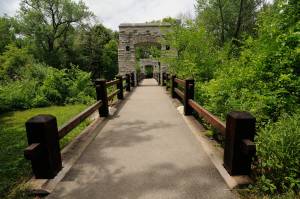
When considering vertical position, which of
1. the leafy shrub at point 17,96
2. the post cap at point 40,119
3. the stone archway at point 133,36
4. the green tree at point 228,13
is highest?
the green tree at point 228,13

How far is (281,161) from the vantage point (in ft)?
7.92

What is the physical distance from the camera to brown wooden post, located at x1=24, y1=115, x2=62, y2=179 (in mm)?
2596

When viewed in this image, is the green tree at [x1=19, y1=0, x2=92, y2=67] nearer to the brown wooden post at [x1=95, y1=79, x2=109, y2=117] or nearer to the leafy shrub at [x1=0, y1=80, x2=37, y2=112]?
the leafy shrub at [x1=0, y1=80, x2=37, y2=112]

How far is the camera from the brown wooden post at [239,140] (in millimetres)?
2531

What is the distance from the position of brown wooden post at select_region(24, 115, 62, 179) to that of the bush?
2.54 metres

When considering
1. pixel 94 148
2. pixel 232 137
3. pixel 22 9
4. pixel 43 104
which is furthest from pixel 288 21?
pixel 22 9

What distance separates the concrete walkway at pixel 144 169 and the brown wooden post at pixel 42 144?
0.89ft

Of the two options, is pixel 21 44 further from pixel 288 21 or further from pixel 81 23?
pixel 288 21

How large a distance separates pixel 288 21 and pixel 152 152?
372 cm

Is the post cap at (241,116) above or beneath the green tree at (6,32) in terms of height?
beneath

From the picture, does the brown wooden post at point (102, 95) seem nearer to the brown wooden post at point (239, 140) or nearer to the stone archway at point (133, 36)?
the brown wooden post at point (239, 140)

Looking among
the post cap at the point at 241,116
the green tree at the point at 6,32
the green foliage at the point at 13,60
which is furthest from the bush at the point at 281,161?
the green tree at the point at 6,32

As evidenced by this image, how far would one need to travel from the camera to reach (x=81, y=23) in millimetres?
29484

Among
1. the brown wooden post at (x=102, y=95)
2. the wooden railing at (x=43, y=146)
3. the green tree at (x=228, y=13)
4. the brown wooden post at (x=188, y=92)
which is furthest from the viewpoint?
the green tree at (x=228, y=13)
